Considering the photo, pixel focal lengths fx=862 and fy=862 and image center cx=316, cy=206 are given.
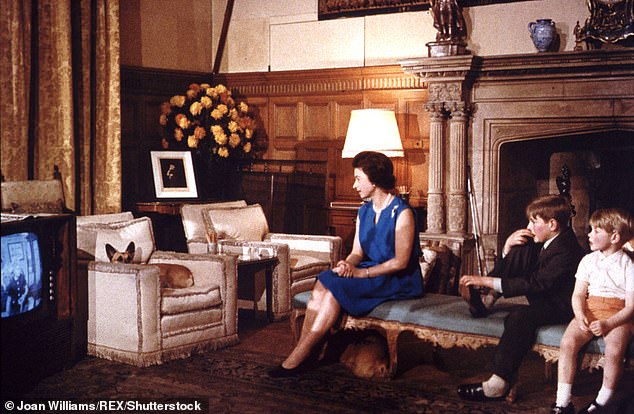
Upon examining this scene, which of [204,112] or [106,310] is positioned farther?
[204,112]

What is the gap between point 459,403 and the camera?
412 centimetres

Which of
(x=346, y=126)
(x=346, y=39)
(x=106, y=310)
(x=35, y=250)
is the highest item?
(x=346, y=39)

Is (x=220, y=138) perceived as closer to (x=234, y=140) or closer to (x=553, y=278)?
(x=234, y=140)

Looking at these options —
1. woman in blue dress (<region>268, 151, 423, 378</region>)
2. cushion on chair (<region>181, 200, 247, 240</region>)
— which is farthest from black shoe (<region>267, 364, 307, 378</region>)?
cushion on chair (<region>181, 200, 247, 240</region>)

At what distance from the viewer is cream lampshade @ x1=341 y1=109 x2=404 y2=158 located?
706 cm

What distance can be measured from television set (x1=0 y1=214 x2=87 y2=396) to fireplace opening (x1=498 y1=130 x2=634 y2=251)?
3725 mm

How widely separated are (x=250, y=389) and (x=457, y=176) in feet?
10.8

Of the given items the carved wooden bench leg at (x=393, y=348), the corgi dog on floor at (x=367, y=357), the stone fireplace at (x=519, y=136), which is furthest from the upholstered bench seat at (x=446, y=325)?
the stone fireplace at (x=519, y=136)

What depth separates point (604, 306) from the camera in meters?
3.88

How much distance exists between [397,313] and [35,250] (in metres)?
1.90

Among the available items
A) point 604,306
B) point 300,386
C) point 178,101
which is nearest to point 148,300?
point 300,386

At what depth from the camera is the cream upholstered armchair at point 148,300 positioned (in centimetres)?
484

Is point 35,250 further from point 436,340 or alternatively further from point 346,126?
point 346,126

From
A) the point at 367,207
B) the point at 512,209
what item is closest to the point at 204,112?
the point at 512,209
